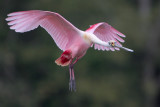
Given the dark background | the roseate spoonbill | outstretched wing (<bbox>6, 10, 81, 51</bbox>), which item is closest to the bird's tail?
the roseate spoonbill

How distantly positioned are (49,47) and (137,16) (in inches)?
149

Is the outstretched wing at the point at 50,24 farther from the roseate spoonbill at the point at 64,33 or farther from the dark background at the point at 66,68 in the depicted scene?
the dark background at the point at 66,68

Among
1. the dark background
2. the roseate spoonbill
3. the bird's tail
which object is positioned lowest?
the bird's tail

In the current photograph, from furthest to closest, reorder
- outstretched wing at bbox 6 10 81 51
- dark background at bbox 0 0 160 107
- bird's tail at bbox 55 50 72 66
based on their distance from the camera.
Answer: dark background at bbox 0 0 160 107
bird's tail at bbox 55 50 72 66
outstretched wing at bbox 6 10 81 51

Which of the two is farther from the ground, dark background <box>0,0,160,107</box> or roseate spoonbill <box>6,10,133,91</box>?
dark background <box>0,0,160,107</box>

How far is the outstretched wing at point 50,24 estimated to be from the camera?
7270 millimetres

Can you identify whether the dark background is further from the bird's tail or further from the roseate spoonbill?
the bird's tail

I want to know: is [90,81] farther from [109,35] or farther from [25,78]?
[109,35]

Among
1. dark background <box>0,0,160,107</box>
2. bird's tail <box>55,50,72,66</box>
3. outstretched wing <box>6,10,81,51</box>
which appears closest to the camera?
outstretched wing <box>6,10,81,51</box>

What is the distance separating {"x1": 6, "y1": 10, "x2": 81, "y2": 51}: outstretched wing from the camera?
727 cm

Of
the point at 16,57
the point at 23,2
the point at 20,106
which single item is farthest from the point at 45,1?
the point at 20,106

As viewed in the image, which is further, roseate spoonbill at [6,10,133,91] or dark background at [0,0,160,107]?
dark background at [0,0,160,107]

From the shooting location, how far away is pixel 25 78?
17.3 meters

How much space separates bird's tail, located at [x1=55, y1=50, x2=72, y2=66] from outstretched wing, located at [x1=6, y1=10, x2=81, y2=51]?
0.25 metres
